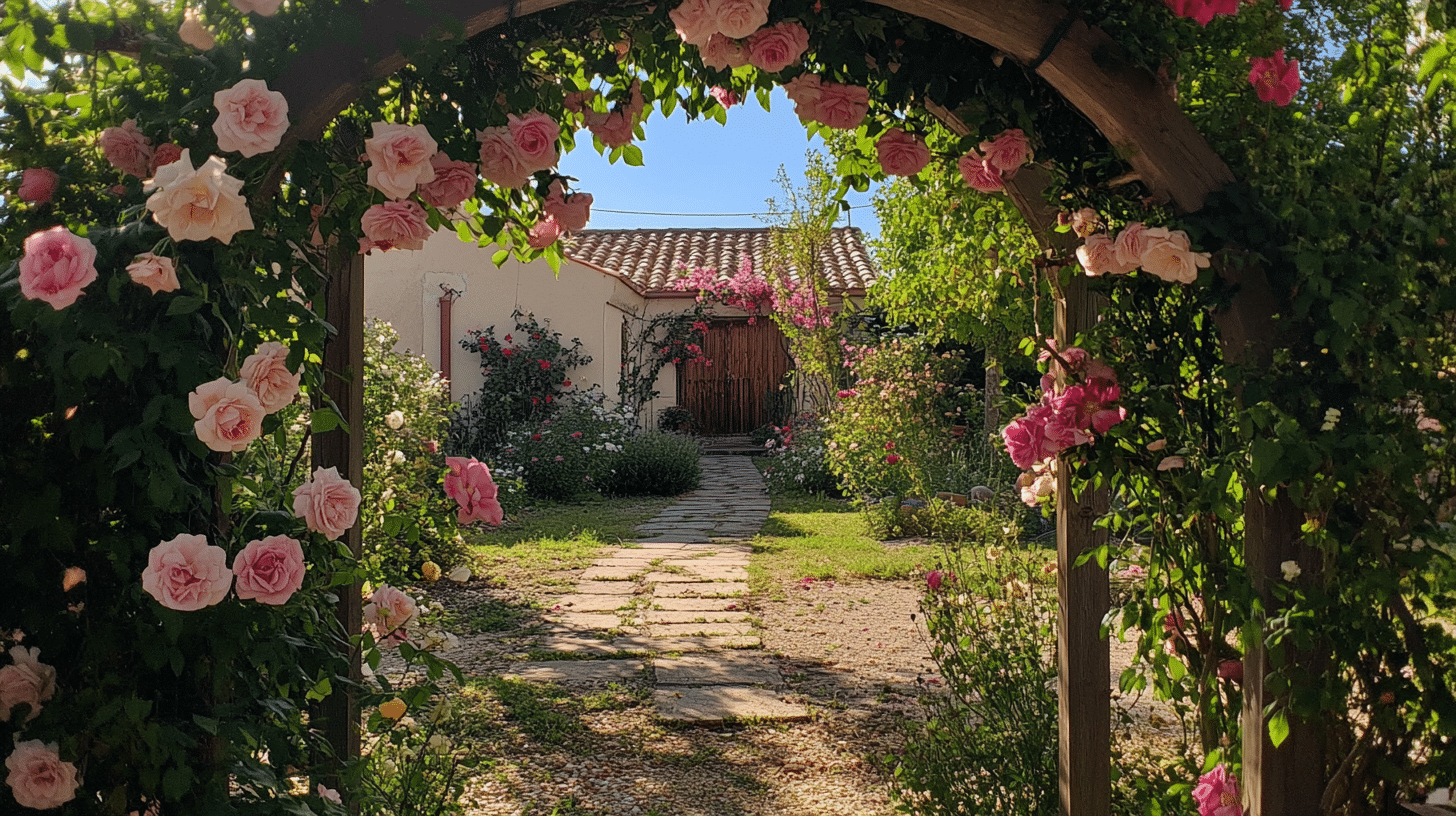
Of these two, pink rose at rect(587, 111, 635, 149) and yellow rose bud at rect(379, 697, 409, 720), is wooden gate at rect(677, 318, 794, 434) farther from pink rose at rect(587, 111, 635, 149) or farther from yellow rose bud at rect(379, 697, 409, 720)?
yellow rose bud at rect(379, 697, 409, 720)

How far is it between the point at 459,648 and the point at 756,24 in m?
3.76

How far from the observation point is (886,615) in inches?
218

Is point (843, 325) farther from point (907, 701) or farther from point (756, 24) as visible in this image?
point (756, 24)

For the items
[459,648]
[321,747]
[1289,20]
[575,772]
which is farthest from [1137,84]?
[459,648]

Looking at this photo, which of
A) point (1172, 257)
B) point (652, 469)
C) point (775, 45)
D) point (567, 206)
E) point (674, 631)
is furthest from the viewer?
point (652, 469)

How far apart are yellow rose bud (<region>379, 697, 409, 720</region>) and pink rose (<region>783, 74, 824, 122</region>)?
155cm

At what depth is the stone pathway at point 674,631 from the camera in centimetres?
409

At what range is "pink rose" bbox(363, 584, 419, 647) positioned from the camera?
84.2 inches

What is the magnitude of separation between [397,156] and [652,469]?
9199 mm

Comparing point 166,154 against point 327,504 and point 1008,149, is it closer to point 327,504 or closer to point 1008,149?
point 327,504

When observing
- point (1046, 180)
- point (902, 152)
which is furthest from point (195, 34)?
point (1046, 180)

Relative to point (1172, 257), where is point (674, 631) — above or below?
below

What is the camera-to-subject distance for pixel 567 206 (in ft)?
7.80

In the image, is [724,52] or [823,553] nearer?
[724,52]
